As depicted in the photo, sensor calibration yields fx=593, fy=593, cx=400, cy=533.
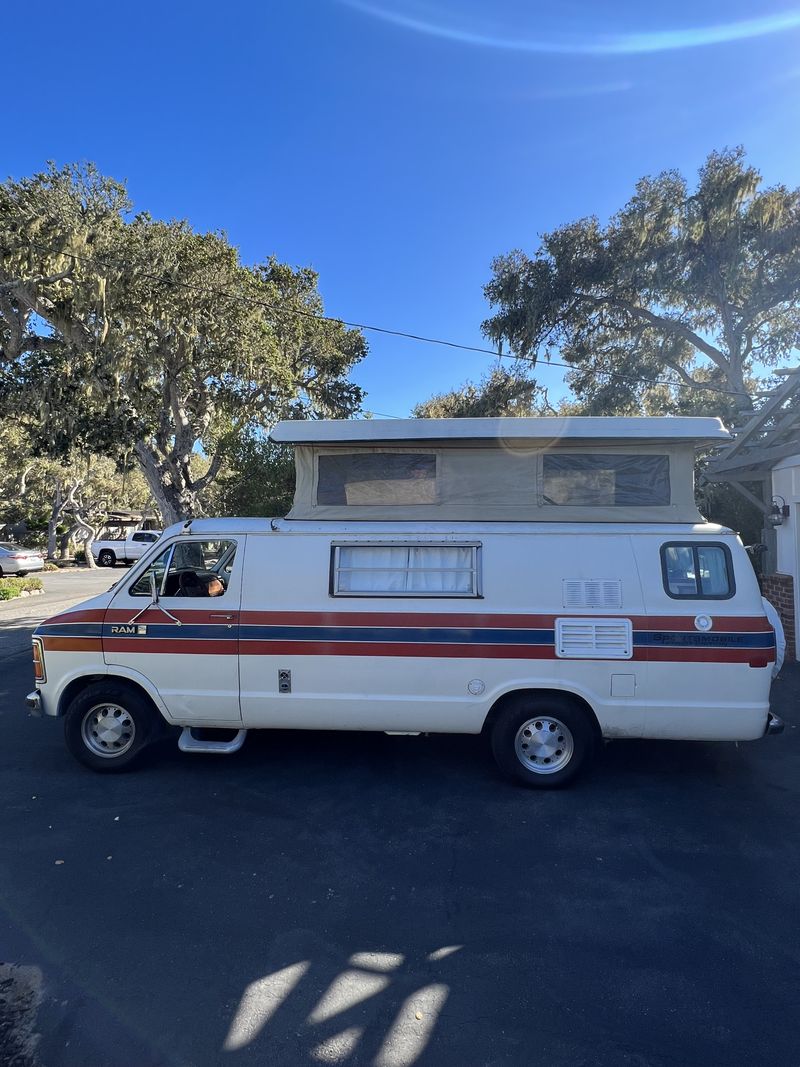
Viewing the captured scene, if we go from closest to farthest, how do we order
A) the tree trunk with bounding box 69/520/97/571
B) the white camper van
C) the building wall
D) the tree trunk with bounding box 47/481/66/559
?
1. the white camper van
2. the building wall
3. the tree trunk with bounding box 69/520/97/571
4. the tree trunk with bounding box 47/481/66/559

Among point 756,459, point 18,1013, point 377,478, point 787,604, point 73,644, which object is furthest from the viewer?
point 756,459

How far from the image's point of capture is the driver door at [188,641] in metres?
4.91

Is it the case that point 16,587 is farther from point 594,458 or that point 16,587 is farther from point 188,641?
point 594,458

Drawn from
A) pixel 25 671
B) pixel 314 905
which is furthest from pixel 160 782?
pixel 25 671

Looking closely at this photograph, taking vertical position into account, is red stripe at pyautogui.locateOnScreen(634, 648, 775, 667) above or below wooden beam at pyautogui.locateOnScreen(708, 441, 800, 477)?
below

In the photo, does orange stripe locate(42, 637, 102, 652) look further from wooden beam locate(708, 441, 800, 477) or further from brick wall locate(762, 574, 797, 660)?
brick wall locate(762, 574, 797, 660)

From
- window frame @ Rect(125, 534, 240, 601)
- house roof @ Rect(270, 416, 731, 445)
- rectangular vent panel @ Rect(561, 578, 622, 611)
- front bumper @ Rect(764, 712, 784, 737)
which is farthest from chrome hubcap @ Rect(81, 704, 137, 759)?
front bumper @ Rect(764, 712, 784, 737)

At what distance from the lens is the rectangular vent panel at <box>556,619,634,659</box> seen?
15.0 ft

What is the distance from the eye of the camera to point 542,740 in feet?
15.5

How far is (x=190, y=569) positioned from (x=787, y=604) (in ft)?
27.6

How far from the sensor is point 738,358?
15523 mm

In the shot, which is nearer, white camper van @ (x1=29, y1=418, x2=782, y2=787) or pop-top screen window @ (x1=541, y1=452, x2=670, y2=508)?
white camper van @ (x1=29, y1=418, x2=782, y2=787)

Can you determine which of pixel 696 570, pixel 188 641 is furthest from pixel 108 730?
pixel 696 570

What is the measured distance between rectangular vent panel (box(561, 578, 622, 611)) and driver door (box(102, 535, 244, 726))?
269 centimetres
